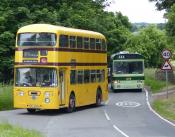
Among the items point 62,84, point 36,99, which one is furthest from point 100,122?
point 62,84

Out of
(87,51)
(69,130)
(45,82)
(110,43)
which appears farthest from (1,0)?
(110,43)

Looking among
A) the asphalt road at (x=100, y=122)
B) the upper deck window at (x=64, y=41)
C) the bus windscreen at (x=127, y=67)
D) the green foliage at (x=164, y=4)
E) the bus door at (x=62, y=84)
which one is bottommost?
the asphalt road at (x=100, y=122)

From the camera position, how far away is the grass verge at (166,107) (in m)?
29.5

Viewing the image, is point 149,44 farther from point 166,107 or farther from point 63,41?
point 63,41

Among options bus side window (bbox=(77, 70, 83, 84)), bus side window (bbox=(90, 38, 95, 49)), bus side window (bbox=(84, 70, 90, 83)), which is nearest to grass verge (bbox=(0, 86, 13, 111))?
bus side window (bbox=(84, 70, 90, 83))

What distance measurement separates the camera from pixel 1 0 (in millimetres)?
37500

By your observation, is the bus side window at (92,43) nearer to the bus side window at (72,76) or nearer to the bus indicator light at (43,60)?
the bus side window at (72,76)

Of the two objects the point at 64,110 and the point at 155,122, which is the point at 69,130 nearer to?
the point at 155,122

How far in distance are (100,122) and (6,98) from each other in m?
14.6

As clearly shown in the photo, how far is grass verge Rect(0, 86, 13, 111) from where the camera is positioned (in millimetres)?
35181

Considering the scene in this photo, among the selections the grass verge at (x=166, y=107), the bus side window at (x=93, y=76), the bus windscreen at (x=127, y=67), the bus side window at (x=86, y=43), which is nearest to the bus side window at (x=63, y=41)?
the bus side window at (x=86, y=43)

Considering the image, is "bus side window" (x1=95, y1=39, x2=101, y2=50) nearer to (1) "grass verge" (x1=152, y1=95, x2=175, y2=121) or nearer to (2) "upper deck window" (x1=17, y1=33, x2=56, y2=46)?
(1) "grass verge" (x1=152, y1=95, x2=175, y2=121)

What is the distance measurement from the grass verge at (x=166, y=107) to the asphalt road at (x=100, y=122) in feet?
1.91

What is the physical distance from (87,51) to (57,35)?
4240 millimetres
